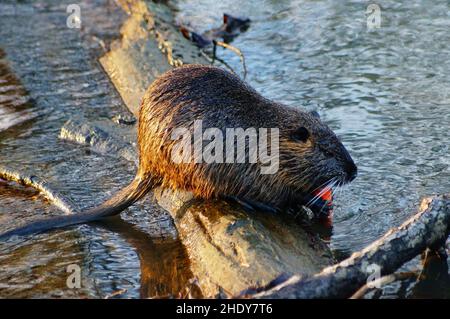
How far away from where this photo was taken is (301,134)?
14.6 ft

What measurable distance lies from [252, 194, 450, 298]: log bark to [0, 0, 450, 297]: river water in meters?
0.29

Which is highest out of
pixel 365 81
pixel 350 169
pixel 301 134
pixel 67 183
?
pixel 301 134

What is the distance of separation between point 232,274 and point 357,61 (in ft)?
13.3

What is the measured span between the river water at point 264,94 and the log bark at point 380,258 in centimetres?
29

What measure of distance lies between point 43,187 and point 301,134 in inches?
66.9

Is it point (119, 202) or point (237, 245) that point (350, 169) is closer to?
point (237, 245)

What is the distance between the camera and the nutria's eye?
4.43 m

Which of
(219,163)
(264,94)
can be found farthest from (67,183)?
(264,94)

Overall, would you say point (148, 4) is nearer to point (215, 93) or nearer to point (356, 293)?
point (215, 93)

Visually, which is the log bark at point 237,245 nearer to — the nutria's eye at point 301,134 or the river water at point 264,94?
the river water at point 264,94

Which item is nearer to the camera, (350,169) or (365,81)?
(350,169)

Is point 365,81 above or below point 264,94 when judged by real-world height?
above

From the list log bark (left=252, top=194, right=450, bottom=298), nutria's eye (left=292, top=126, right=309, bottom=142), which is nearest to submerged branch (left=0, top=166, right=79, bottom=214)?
nutria's eye (left=292, top=126, right=309, bottom=142)

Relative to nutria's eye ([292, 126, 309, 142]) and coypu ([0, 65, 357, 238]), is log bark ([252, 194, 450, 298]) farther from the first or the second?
nutria's eye ([292, 126, 309, 142])
